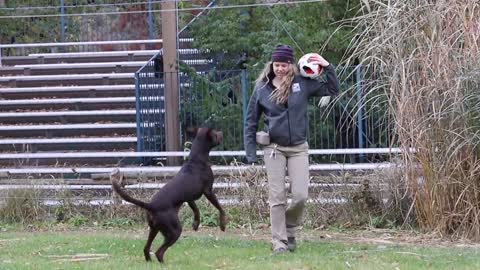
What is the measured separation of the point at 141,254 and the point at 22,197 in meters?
3.59

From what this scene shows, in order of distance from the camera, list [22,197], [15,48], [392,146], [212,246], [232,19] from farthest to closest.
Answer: [15,48] → [232,19] → [22,197] → [392,146] → [212,246]

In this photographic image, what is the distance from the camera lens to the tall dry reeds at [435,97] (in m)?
10.3

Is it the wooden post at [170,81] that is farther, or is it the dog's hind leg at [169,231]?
the wooden post at [170,81]

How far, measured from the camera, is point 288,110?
9203 mm

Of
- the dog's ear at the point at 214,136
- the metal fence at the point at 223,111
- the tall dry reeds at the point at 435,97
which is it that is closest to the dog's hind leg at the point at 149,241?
the dog's ear at the point at 214,136

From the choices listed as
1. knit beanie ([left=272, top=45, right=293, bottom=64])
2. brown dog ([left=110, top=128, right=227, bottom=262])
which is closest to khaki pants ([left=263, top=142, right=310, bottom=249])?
brown dog ([left=110, top=128, right=227, bottom=262])

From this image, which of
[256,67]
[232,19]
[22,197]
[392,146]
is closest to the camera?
[392,146]

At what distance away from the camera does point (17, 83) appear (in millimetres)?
18703

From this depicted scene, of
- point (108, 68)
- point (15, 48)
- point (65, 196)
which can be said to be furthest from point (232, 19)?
point (15, 48)

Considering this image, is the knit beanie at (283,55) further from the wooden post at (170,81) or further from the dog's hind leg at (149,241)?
the wooden post at (170,81)

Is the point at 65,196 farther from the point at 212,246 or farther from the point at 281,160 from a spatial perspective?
the point at 281,160

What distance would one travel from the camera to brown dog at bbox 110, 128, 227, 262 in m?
8.84

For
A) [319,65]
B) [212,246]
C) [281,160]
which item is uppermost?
[319,65]

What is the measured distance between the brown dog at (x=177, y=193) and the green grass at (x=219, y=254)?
11.8 inches
